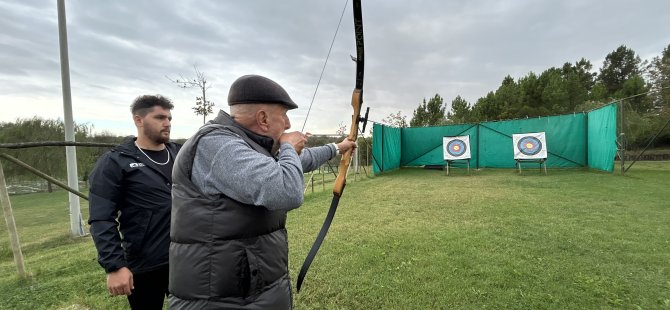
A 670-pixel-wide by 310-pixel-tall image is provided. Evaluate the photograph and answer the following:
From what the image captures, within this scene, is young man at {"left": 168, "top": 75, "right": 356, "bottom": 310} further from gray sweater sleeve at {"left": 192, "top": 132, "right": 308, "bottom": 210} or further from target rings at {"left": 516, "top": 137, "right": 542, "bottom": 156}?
target rings at {"left": 516, "top": 137, "right": 542, "bottom": 156}

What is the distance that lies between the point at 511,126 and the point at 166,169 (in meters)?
13.3

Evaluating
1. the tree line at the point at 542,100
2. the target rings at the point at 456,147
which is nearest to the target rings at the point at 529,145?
the target rings at the point at 456,147

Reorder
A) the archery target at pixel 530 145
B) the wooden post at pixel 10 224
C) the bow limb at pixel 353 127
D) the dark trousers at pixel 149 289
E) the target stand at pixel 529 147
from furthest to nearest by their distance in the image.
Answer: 1. the archery target at pixel 530 145
2. the target stand at pixel 529 147
3. the wooden post at pixel 10 224
4. the bow limb at pixel 353 127
5. the dark trousers at pixel 149 289

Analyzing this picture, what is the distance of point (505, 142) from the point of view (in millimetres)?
12789

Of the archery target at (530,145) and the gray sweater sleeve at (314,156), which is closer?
the gray sweater sleeve at (314,156)

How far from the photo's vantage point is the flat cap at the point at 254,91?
1076mm

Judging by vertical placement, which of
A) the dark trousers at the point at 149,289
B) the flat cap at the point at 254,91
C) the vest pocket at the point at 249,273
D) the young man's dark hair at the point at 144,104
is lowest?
the dark trousers at the point at 149,289

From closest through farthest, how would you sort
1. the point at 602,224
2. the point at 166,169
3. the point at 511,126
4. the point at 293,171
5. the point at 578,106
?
the point at 293,171 → the point at 166,169 → the point at 602,224 → the point at 511,126 → the point at 578,106

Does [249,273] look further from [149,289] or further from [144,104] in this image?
[144,104]

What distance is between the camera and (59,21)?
16.0 feet

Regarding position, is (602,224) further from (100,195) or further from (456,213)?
(100,195)

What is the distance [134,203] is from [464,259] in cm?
277

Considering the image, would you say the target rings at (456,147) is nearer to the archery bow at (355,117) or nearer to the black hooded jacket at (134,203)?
the archery bow at (355,117)

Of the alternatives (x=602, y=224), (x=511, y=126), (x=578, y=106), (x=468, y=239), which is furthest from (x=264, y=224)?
(x=578, y=106)
